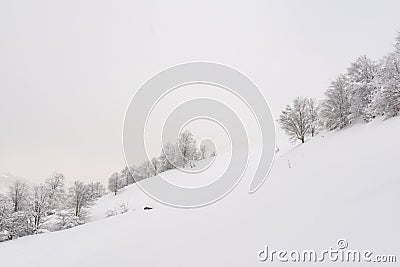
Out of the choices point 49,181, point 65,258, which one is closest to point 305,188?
point 65,258

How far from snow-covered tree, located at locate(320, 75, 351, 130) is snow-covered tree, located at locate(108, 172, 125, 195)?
133 feet

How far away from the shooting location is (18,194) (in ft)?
106

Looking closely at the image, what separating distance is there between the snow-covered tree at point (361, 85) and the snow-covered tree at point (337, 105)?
3.09 ft

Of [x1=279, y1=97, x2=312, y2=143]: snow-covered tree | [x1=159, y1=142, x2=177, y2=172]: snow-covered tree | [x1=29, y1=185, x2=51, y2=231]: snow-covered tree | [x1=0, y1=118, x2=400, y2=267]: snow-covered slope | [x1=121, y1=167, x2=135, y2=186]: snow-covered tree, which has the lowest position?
[x1=29, y1=185, x2=51, y2=231]: snow-covered tree

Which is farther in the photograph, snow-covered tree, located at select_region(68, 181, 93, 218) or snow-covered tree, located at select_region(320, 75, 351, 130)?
snow-covered tree, located at select_region(68, 181, 93, 218)

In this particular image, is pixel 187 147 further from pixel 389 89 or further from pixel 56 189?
pixel 389 89

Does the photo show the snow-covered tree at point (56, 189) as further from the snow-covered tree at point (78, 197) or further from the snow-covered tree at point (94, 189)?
the snow-covered tree at point (94, 189)

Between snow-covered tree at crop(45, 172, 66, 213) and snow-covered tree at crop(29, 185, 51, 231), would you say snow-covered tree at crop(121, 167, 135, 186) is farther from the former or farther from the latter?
snow-covered tree at crop(29, 185, 51, 231)

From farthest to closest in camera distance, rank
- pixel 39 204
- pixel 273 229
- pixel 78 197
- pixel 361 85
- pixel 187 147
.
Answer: pixel 187 147, pixel 78 197, pixel 39 204, pixel 361 85, pixel 273 229

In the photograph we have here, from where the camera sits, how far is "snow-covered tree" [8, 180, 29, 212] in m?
31.3

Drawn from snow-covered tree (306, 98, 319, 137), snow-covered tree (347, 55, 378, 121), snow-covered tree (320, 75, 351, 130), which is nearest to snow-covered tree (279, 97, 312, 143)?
snow-covered tree (306, 98, 319, 137)

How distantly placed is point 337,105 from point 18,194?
142 ft

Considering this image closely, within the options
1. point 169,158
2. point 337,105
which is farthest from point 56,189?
point 337,105

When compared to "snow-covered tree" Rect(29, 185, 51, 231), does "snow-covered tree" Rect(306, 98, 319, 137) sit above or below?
above
